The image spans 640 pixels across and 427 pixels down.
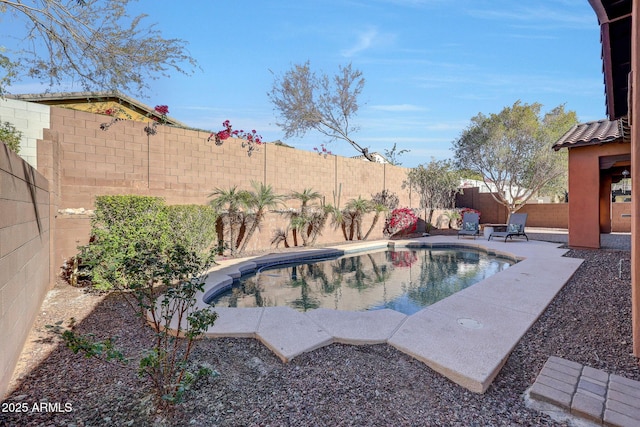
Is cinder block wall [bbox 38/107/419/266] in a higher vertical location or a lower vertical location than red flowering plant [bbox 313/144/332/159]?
lower

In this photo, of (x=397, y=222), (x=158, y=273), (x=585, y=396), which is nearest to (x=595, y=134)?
(x=397, y=222)

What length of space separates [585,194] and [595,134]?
176cm

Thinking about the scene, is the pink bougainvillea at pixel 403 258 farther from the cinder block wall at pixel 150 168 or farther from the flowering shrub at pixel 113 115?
the flowering shrub at pixel 113 115

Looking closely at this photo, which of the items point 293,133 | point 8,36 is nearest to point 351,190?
point 293,133

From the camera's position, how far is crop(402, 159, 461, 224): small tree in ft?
53.3

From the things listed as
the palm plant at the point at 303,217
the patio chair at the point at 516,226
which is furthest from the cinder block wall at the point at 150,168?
the patio chair at the point at 516,226

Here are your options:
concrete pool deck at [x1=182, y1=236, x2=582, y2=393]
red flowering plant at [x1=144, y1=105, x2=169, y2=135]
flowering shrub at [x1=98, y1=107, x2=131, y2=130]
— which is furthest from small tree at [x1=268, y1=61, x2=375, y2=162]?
concrete pool deck at [x1=182, y1=236, x2=582, y2=393]

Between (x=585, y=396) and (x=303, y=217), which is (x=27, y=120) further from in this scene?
(x=585, y=396)

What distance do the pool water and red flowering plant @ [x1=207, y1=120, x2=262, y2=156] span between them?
402 cm

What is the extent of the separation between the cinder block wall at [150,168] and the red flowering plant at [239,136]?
0.51 ft

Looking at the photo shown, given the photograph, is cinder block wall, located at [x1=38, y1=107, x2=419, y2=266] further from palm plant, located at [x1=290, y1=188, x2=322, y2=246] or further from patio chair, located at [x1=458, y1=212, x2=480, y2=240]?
patio chair, located at [x1=458, y1=212, x2=480, y2=240]

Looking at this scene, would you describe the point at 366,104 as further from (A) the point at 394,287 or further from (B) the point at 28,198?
(B) the point at 28,198

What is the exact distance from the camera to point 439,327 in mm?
3545

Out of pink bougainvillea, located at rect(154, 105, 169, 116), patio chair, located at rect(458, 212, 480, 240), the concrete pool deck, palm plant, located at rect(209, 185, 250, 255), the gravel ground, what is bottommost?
the gravel ground
